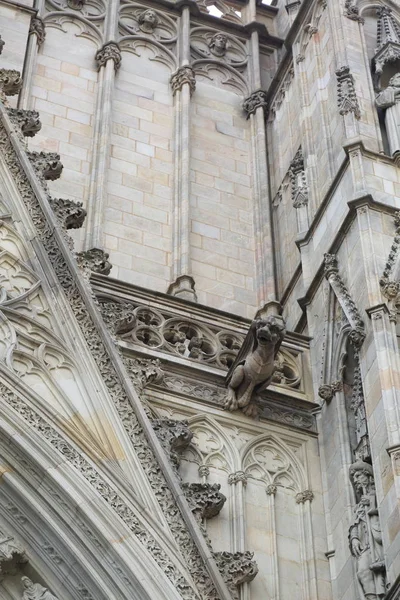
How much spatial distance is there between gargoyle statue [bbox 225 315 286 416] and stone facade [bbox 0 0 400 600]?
0.02 metres

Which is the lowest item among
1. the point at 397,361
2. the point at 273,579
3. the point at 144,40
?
the point at 273,579

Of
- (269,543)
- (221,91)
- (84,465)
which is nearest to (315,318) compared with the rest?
(269,543)

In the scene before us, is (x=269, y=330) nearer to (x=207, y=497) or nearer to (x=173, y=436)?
(x=173, y=436)

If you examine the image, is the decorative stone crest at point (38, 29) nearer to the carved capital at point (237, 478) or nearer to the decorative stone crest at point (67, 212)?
the decorative stone crest at point (67, 212)

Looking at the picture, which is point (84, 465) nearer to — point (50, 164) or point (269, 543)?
point (269, 543)

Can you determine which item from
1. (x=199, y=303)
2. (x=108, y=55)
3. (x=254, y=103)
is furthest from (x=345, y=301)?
(x=108, y=55)

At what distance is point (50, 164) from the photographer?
1416 cm

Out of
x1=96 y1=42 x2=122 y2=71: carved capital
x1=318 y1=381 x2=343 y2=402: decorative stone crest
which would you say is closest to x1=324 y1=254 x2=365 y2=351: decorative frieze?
x1=318 y1=381 x2=343 y2=402: decorative stone crest

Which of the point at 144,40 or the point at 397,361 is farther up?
the point at 144,40

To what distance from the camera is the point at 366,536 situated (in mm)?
12023

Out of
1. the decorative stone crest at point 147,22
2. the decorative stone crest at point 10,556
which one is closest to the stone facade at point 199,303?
the decorative stone crest at point 10,556

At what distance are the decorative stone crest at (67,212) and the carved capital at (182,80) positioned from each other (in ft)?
16.3

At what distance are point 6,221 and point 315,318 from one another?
10.7 ft

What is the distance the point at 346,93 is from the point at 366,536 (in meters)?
5.56
